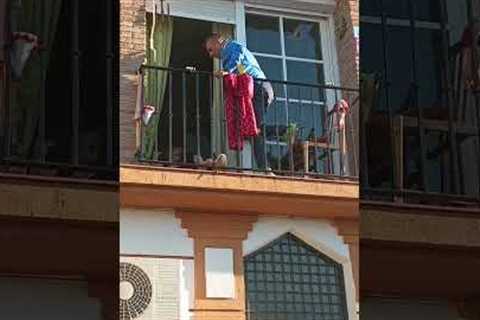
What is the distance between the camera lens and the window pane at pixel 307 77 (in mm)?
418

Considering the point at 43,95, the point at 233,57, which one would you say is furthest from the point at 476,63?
the point at 43,95

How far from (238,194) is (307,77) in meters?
0.07

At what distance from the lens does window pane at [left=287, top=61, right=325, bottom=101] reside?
1.37ft

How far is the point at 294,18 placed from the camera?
1.76ft

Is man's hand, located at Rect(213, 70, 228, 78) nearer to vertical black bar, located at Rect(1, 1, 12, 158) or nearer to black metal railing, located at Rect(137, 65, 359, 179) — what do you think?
black metal railing, located at Rect(137, 65, 359, 179)

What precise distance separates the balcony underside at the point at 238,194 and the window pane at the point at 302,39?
7cm

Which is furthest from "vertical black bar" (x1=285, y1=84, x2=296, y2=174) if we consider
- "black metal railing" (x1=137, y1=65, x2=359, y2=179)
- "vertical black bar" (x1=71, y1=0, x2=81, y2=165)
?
"vertical black bar" (x1=71, y1=0, x2=81, y2=165)

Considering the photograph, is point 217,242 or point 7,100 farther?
point 7,100

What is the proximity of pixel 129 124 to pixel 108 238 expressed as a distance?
6cm

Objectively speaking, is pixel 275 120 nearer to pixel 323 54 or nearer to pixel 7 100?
pixel 323 54

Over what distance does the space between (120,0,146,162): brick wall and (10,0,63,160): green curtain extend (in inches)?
2.2

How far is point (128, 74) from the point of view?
42 cm

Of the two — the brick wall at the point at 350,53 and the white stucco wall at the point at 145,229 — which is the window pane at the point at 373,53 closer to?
the brick wall at the point at 350,53

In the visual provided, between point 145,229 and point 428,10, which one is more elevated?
point 428,10
